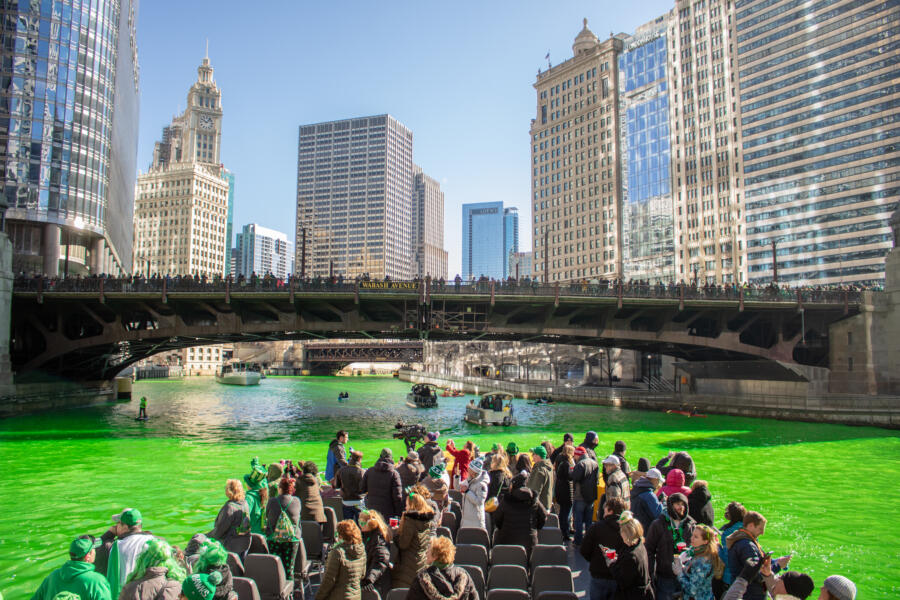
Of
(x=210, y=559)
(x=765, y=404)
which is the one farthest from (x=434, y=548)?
(x=765, y=404)

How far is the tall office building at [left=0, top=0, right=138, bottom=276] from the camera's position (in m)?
72.9

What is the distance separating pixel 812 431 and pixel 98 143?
85.7m

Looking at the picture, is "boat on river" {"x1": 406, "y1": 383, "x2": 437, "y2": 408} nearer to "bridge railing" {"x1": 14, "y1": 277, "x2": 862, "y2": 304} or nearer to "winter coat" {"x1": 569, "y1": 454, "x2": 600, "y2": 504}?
"bridge railing" {"x1": 14, "y1": 277, "x2": 862, "y2": 304}

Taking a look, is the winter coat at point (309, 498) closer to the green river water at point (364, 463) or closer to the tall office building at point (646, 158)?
the green river water at point (364, 463)

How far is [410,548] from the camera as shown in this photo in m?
8.02

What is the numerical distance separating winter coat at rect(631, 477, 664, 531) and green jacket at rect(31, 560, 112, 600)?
24.9 ft


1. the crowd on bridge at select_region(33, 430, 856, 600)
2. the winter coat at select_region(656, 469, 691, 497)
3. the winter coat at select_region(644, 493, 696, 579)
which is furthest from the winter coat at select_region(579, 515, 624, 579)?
the winter coat at select_region(656, 469, 691, 497)

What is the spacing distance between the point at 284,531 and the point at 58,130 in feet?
274

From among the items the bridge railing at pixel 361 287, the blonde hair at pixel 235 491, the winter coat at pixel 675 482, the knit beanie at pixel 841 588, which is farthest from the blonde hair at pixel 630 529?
the bridge railing at pixel 361 287

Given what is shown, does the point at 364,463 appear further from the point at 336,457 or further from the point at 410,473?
the point at 410,473

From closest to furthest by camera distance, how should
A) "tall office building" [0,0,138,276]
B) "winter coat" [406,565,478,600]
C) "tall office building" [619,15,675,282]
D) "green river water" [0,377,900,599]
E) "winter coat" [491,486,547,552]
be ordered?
"winter coat" [406,565,478,600], "winter coat" [491,486,547,552], "green river water" [0,377,900,599], "tall office building" [0,0,138,276], "tall office building" [619,15,675,282]

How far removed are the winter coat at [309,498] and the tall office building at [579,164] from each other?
5355 inches

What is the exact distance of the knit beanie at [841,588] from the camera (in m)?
5.76

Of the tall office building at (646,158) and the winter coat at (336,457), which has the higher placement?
the tall office building at (646,158)
